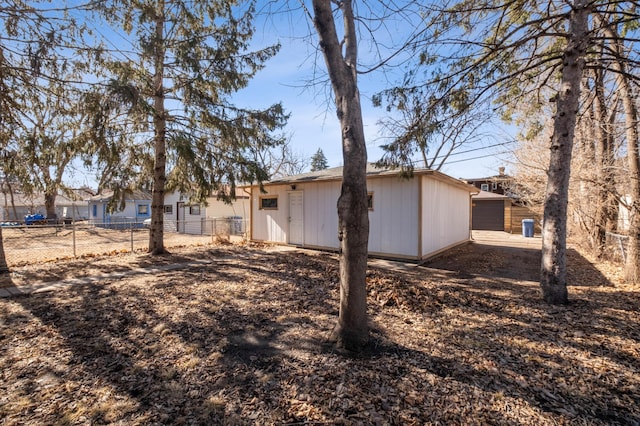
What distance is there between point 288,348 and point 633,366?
10.9 ft

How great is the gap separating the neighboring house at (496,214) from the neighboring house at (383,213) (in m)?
7.80

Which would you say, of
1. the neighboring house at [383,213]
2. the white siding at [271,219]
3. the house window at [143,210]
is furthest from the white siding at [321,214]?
the house window at [143,210]

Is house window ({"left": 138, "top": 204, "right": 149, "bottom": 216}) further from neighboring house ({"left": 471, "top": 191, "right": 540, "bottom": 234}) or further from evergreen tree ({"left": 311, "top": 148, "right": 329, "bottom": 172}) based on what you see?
neighboring house ({"left": 471, "top": 191, "right": 540, "bottom": 234})

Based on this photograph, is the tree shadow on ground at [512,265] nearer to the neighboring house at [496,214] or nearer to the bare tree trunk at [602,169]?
the bare tree trunk at [602,169]

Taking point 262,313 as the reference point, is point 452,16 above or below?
above

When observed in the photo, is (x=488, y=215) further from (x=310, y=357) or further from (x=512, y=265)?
(x=310, y=357)

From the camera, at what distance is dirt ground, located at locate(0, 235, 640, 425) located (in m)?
2.21

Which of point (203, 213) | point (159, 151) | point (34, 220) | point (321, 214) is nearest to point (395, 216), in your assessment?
point (321, 214)

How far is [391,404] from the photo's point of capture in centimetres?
225

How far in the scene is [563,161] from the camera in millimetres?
4500

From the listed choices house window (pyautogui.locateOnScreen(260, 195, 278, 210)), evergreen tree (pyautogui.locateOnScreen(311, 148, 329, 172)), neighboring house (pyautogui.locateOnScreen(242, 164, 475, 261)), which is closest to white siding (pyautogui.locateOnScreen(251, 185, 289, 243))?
neighboring house (pyautogui.locateOnScreen(242, 164, 475, 261))

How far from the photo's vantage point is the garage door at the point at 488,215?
20.0 meters

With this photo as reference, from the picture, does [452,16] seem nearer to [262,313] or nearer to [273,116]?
[273,116]

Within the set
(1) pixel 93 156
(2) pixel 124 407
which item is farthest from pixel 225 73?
(2) pixel 124 407
